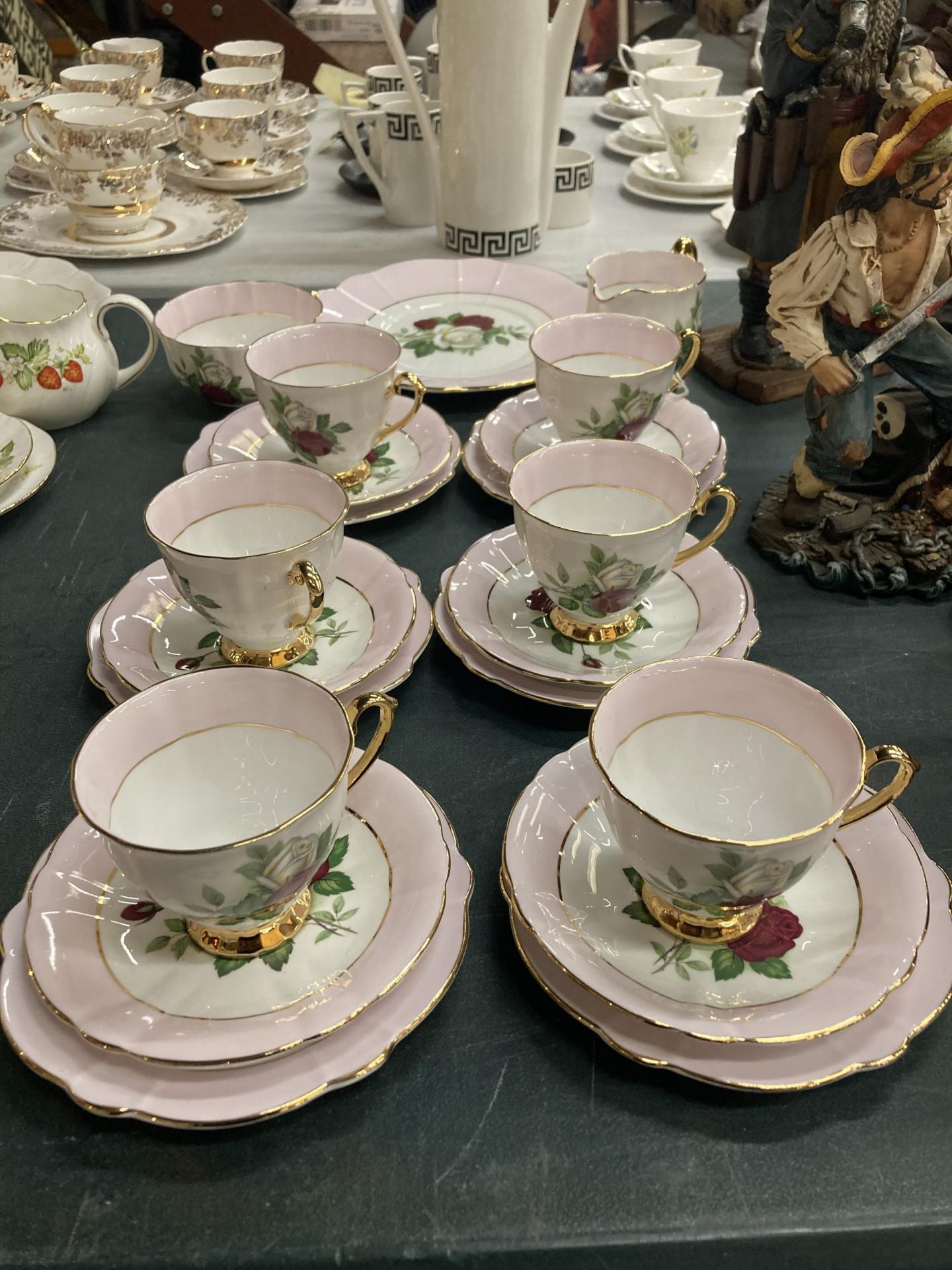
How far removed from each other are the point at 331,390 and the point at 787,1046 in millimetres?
570

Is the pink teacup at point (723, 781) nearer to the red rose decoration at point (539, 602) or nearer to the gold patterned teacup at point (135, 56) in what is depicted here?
the red rose decoration at point (539, 602)

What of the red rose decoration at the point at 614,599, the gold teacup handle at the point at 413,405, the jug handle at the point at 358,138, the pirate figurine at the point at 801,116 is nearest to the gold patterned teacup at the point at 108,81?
the jug handle at the point at 358,138

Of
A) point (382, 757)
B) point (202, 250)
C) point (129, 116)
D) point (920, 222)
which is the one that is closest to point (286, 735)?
point (382, 757)

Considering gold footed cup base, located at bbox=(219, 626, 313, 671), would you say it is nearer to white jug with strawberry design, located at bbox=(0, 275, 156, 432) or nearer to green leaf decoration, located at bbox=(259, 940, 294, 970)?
green leaf decoration, located at bbox=(259, 940, 294, 970)

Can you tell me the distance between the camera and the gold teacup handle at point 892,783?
46cm

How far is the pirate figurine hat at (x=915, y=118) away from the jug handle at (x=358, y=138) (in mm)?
912

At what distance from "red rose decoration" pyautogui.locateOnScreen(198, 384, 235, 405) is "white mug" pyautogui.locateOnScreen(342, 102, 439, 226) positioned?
0.56 metres

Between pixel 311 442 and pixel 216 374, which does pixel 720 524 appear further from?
pixel 216 374

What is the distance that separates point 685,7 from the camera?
11.0 feet

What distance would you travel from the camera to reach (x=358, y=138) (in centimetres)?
142

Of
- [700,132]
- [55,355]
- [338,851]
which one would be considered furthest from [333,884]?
[700,132]

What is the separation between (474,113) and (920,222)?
704mm

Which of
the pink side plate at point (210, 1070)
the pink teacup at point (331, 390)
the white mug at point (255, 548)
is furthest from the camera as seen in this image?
the pink teacup at point (331, 390)

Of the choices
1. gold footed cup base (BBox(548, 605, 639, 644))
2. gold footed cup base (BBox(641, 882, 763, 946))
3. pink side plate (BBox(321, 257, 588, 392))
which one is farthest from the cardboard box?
gold footed cup base (BBox(641, 882, 763, 946))
